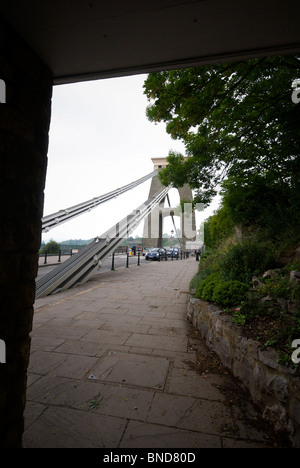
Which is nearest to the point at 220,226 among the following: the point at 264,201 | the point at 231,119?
the point at 264,201

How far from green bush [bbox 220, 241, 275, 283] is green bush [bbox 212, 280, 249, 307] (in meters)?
0.53

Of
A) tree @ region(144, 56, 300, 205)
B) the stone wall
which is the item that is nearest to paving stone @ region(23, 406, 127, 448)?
the stone wall

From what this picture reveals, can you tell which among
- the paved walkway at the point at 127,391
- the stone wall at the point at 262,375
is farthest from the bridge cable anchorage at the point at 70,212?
the stone wall at the point at 262,375

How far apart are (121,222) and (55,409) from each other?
11859mm

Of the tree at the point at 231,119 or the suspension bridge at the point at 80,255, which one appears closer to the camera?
the tree at the point at 231,119

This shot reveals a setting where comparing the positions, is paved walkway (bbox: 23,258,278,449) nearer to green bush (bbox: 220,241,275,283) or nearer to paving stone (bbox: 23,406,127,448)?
paving stone (bbox: 23,406,127,448)

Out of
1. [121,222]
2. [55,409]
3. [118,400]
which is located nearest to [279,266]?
[118,400]

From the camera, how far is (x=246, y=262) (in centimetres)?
391

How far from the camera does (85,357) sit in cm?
257

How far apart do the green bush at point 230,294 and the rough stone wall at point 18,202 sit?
2.40 m

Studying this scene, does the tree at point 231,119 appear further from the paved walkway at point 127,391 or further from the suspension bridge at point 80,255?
the suspension bridge at point 80,255

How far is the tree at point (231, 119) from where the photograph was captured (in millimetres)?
3332
